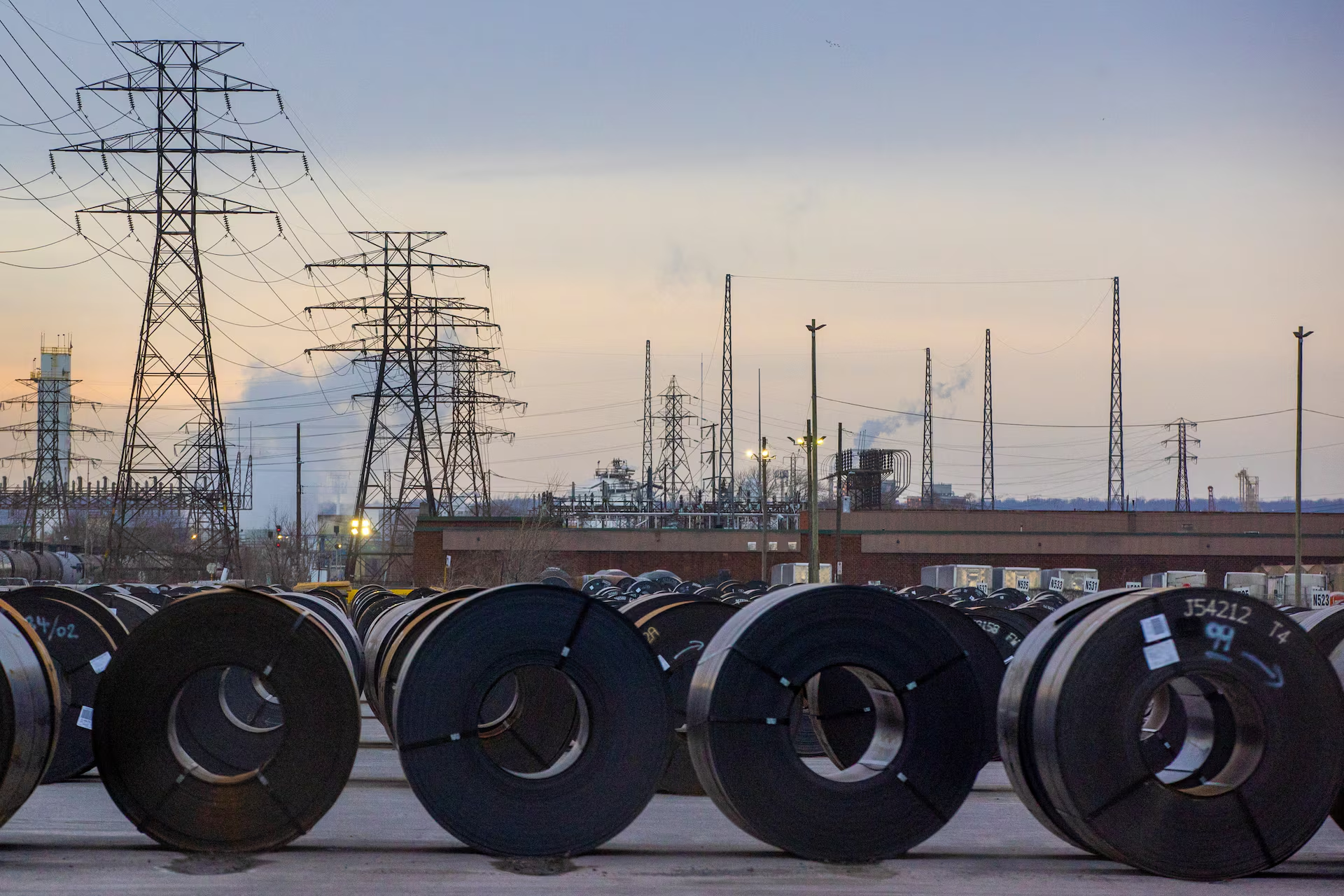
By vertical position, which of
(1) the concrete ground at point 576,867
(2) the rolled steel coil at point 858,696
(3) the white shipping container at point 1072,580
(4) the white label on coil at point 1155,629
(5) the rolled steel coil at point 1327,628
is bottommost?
(3) the white shipping container at point 1072,580

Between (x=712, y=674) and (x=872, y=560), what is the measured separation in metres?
60.1

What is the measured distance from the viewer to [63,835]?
9578 millimetres

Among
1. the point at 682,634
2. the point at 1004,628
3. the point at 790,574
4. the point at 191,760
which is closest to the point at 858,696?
the point at 682,634

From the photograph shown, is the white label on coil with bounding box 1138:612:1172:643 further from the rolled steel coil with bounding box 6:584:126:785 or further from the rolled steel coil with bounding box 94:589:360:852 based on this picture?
the rolled steel coil with bounding box 6:584:126:785

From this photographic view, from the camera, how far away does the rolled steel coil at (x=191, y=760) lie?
30.0ft

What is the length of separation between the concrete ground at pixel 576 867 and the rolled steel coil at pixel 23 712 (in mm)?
512

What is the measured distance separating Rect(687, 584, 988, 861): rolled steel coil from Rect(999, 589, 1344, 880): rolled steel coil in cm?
54

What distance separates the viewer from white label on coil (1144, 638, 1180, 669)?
8.84 m

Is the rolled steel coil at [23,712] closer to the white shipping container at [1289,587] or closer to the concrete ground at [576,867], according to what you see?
the concrete ground at [576,867]

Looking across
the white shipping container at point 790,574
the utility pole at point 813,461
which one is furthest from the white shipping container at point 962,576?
the utility pole at point 813,461

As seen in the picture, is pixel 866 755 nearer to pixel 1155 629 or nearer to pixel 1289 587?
pixel 1155 629

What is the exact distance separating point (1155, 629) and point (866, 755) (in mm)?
2200

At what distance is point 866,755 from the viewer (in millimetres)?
9648

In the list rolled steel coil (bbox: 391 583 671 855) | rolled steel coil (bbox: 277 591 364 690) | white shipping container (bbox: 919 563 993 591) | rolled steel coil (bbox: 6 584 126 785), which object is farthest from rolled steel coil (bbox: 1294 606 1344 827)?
Result: white shipping container (bbox: 919 563 993 591)
